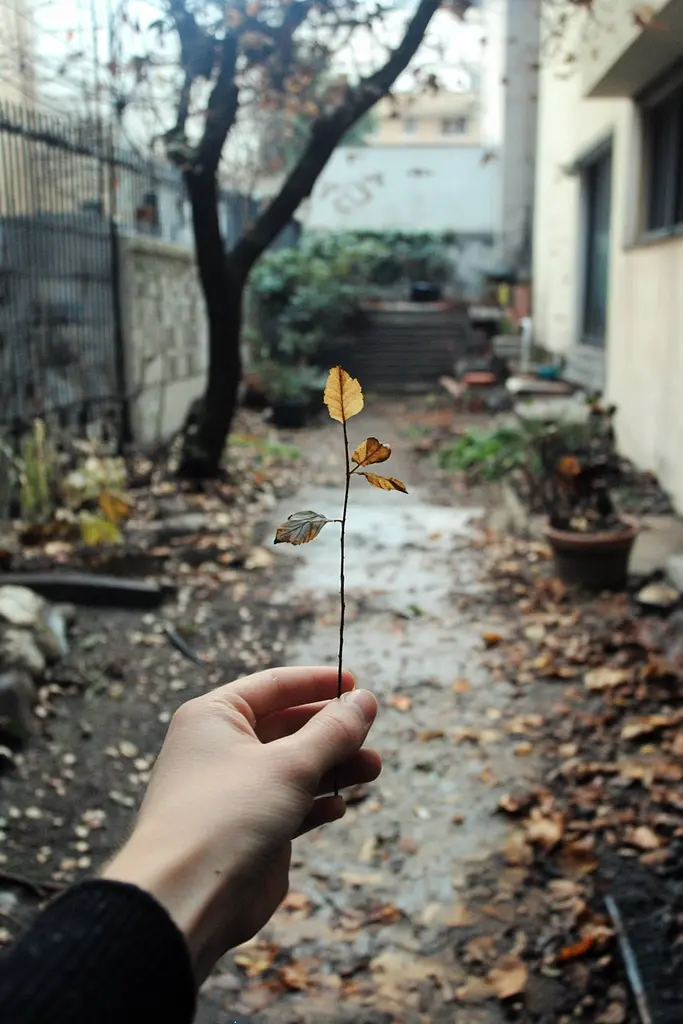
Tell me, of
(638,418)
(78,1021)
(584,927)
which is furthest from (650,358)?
(78,1021)

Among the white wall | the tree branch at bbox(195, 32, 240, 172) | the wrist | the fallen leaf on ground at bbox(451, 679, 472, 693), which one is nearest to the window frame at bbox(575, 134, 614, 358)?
the tree branch at bbox(195, 32, 240, 172)

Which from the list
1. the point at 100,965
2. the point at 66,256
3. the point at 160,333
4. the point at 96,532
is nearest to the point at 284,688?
the point at 100,965

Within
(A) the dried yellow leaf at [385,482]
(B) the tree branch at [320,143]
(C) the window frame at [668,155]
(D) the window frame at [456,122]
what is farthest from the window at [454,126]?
(A) the dried yellow leaf at [385,482]

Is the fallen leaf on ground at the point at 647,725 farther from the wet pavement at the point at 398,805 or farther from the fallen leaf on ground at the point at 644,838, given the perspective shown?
the fallen leaf on ground at the point at 644,838

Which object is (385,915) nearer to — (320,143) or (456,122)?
(320,143)

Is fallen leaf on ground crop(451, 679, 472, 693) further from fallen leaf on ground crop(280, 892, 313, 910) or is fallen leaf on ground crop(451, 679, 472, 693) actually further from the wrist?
the wrist

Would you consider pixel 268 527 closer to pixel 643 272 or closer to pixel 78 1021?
pixel 643 272
